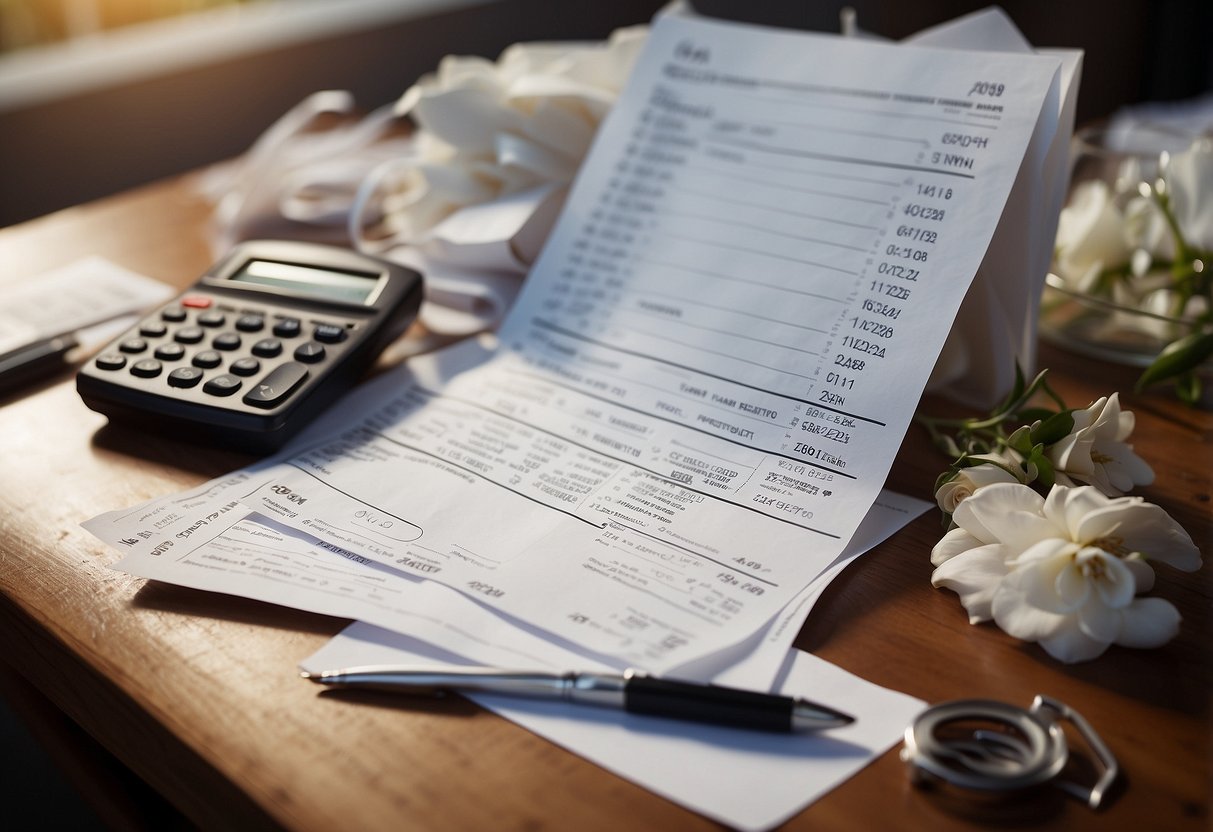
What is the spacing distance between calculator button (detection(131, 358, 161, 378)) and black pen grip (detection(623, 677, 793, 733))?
33cm

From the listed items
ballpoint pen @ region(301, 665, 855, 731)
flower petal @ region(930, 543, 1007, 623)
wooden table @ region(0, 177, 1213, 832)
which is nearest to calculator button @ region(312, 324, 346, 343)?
wooden table @ region(0, 177, 1213, 832)

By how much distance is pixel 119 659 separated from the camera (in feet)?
1.28

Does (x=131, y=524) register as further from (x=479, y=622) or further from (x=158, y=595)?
(x=479, y=622)

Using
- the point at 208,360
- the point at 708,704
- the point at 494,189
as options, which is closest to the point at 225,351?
the point at 208,360

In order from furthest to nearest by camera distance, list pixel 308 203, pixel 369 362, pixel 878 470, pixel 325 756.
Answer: pixel 308 203 < pixel 369 362 < pixel 878 470 < pixel 325 756

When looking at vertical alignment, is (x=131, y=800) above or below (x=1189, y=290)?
below

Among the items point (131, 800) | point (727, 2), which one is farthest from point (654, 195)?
point (727, 2)

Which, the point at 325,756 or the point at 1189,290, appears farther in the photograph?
the point at 1189,290

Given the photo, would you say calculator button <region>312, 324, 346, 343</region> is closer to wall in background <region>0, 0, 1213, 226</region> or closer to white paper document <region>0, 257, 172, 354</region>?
white paper document <region>0, 257, 172, 354</region>

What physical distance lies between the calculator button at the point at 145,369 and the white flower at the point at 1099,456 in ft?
1.45

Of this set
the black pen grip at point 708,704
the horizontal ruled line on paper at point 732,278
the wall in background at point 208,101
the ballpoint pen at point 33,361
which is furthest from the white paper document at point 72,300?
the wall in background at point 208,101

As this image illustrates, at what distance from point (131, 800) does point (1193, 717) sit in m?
0.48

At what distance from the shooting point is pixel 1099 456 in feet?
1.51

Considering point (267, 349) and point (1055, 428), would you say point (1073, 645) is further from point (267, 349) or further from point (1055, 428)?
point (267, 349)
